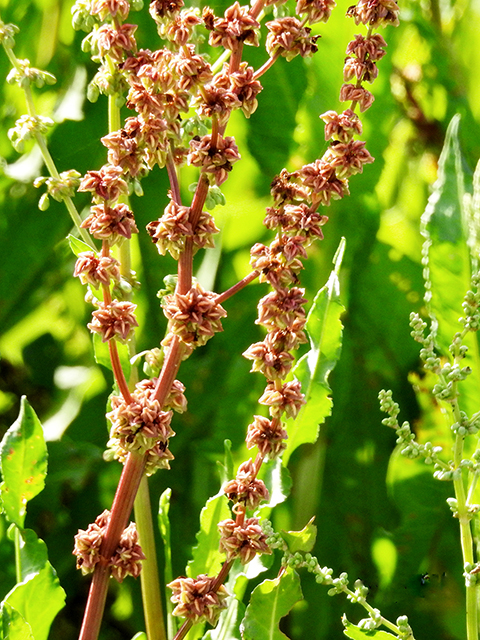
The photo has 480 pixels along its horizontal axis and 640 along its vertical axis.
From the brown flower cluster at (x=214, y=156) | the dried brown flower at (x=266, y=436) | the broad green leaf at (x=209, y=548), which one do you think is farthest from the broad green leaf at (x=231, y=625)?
the brown flower cluster at (x=214, y=156)

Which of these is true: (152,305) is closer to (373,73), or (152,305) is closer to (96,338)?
(96,338)

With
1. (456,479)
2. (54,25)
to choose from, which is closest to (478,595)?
(456,479)

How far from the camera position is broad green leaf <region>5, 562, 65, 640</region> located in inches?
15.7

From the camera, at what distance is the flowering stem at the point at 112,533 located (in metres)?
0.33

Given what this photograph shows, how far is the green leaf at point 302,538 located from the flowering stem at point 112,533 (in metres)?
0.07

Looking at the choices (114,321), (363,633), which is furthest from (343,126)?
(363,633)

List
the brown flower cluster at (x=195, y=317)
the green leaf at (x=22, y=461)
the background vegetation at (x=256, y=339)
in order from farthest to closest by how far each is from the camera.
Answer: the background vegetation at (x=256, y=339)
the green leaf at (x=22, y=461)
the brown flower cluster at (x=195, y=317)

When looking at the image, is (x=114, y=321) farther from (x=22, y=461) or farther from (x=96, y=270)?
(x=22, y=461)

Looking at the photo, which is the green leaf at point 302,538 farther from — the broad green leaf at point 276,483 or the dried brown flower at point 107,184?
the dried brown flower at point 107,184

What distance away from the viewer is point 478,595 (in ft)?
1.36

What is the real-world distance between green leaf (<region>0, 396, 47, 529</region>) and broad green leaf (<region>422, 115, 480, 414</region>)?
23 centimetres

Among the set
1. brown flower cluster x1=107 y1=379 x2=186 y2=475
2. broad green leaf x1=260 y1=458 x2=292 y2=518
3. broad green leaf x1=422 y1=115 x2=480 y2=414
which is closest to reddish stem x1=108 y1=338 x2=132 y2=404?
brown flower cluster x1=107 y1=379 x2=186 y2=475

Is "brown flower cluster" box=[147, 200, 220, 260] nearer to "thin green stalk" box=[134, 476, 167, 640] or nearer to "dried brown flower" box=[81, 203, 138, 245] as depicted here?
"dried brown flower" box=[81, 203, 138, 245]

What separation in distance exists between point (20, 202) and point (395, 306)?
1.05 ft
